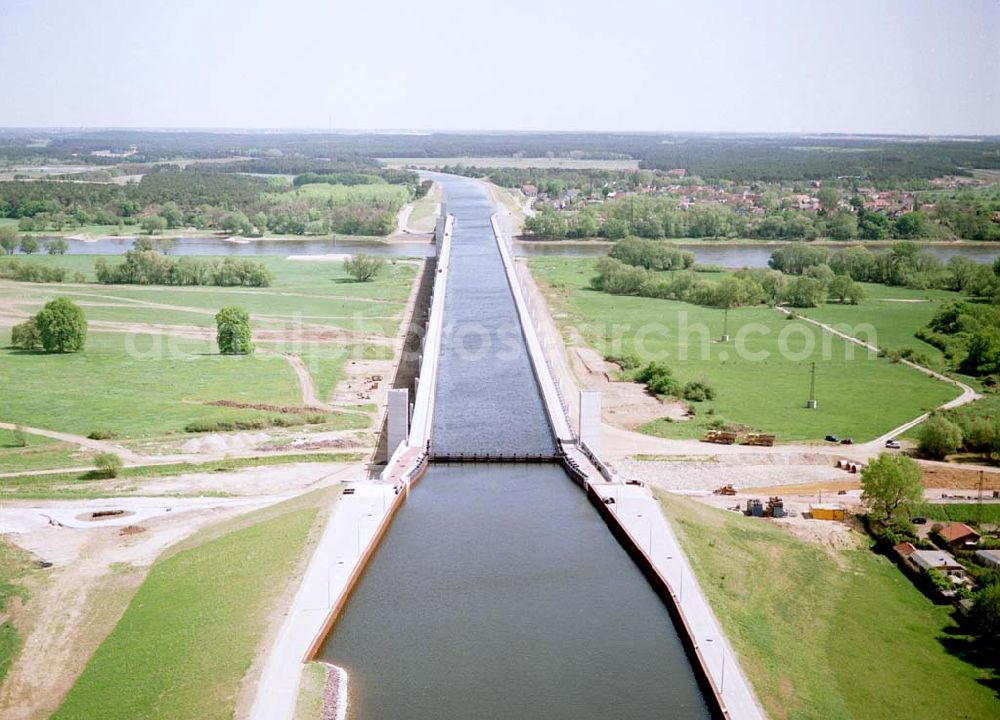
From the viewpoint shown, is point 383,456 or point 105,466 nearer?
point 105,466

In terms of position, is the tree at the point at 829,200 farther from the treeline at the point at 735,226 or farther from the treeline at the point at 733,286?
the treeline at the point at 733,286

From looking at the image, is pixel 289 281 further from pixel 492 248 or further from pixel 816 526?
pixel 816 526

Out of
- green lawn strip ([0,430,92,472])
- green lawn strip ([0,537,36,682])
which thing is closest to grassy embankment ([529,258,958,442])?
green lawn strip ([0,430,92,472])

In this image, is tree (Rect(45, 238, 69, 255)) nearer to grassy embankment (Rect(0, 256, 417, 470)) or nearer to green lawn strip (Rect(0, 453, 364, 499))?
grassy embankment (Rect(0, 256, 417, 470))

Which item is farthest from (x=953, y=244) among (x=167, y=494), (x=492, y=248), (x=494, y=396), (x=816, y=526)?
(x=167, y=494)

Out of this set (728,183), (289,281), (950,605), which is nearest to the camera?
(950,605)

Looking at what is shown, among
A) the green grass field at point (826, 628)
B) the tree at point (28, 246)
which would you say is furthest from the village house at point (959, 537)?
the tree at point (28, 246)

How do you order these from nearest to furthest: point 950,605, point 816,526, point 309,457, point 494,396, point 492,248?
point 950,605 < point 816,526 < point 309,457 < point 494,396 < point 492,248
